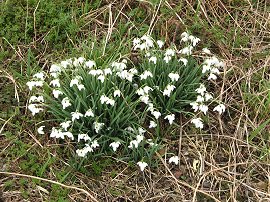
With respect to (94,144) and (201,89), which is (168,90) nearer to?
(201,89)

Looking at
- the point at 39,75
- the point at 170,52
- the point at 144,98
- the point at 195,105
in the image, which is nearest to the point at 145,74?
the point at 144,98

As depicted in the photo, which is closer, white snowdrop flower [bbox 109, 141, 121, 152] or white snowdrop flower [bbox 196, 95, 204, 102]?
white snowdrop flower [bbox 109, 141, 121, 152]

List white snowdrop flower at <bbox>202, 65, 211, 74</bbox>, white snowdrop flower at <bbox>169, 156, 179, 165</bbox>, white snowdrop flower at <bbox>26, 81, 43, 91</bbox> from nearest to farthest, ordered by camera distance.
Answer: white snowdrop flower at <bbox>169, 156, 179, 165</bbox>, white snowdrop flower at <bbox>26, 81, 43, 91</bbox>, white snowdrop flower at <bbox>202, 65, 211, 74</bbox>

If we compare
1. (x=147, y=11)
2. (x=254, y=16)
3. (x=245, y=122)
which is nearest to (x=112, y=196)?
(x=245, y=122)

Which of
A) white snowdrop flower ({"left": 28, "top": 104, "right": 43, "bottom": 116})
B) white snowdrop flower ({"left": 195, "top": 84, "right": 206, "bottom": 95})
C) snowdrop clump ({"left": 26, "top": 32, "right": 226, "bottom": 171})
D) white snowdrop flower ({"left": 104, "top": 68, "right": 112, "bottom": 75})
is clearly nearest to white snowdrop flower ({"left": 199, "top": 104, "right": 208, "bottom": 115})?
snowdrop clump ({"left": 26, "top": 32, "right": 226, "bottom": 171})

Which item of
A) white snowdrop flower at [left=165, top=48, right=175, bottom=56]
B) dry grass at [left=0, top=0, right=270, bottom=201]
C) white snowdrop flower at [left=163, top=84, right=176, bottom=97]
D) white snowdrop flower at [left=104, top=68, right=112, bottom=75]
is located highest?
white snowdrop flower at [left=165, top=48, right=175, bottom=56]

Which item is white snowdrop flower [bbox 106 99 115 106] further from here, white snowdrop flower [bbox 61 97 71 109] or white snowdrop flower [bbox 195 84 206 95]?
white snowdrop flower [bbox 195 84 206 95]

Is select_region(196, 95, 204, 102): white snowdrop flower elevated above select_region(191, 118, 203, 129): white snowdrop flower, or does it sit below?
above
